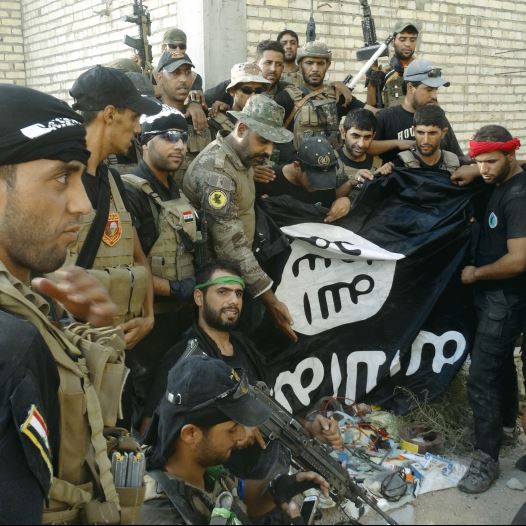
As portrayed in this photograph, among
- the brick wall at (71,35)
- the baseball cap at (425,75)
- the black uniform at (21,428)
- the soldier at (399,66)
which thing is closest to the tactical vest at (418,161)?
the baseball cap at (425,75)

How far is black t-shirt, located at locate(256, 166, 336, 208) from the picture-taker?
4.43 m

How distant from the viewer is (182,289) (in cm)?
352

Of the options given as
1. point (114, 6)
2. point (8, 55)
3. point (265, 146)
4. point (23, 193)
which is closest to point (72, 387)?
point (23, 193)

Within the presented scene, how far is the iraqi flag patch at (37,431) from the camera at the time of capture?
3.38 ft

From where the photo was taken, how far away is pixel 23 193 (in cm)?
123

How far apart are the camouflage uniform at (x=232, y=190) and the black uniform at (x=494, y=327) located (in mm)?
1413

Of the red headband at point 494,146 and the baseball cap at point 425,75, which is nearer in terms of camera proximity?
the red headband at point 494,146

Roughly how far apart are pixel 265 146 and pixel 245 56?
12.5ft

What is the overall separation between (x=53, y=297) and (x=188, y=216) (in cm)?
225

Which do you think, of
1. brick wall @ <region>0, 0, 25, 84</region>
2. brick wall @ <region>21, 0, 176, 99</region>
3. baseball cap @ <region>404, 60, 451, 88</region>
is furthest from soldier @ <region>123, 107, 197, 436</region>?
brick wall @ <region>0, 0, 25, 84</region>

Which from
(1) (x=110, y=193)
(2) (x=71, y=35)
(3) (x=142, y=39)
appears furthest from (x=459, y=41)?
(1) (x=110, y=193)

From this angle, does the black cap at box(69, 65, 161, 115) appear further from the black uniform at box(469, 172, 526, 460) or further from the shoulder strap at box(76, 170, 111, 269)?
the black uniform at box(469, 172, 526, 460)

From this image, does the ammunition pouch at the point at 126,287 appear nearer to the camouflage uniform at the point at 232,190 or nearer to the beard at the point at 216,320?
the beard at the point at 216,320

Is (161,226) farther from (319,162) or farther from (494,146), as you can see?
(494,146)
